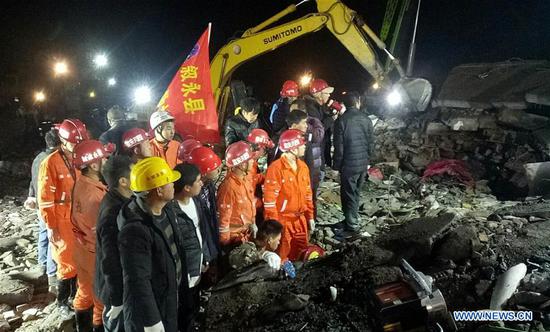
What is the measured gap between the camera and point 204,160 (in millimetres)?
4250

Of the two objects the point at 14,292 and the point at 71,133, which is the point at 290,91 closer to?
the point at 71,133

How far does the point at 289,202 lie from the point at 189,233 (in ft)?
5.44

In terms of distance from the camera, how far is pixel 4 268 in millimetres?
5574

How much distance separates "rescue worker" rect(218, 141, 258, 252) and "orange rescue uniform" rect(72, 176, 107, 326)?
1272mm

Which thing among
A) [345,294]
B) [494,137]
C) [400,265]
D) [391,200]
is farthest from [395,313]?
[494,137]

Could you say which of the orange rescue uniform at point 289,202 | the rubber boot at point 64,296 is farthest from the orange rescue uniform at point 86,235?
the orange rescue uniform at point 289,202

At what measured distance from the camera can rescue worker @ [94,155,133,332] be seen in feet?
9.45

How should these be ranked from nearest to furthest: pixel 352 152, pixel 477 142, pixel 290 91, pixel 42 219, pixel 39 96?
pixel 42 219 < pixel 352 152 < pixel 290 91 < pixel 477 142 < pixel 39 96

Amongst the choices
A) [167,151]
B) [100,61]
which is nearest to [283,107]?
[167,151]

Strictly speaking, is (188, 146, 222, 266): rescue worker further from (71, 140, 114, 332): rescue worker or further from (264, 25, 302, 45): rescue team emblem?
(264, 25, 302, 45): rescue team emblem

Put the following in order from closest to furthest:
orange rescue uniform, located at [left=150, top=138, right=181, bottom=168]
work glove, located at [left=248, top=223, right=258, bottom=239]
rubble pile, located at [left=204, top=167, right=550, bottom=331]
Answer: rubble pile, located at [left=204, top=167, right=550, bottom=331] → work glove, located at [left=248, top=223, right=258, bottom=239] → orange rescue uniform, located at [left=150, top=138, right=181, bottom=168]

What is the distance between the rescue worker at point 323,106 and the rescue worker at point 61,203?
384 centimetres

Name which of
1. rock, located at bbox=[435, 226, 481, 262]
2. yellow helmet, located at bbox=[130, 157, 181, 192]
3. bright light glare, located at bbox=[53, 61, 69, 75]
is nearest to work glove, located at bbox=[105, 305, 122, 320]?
yellow helmet, located at bbox=[130, 157, 181, 192]

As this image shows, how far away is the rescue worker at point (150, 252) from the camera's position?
2551mm
